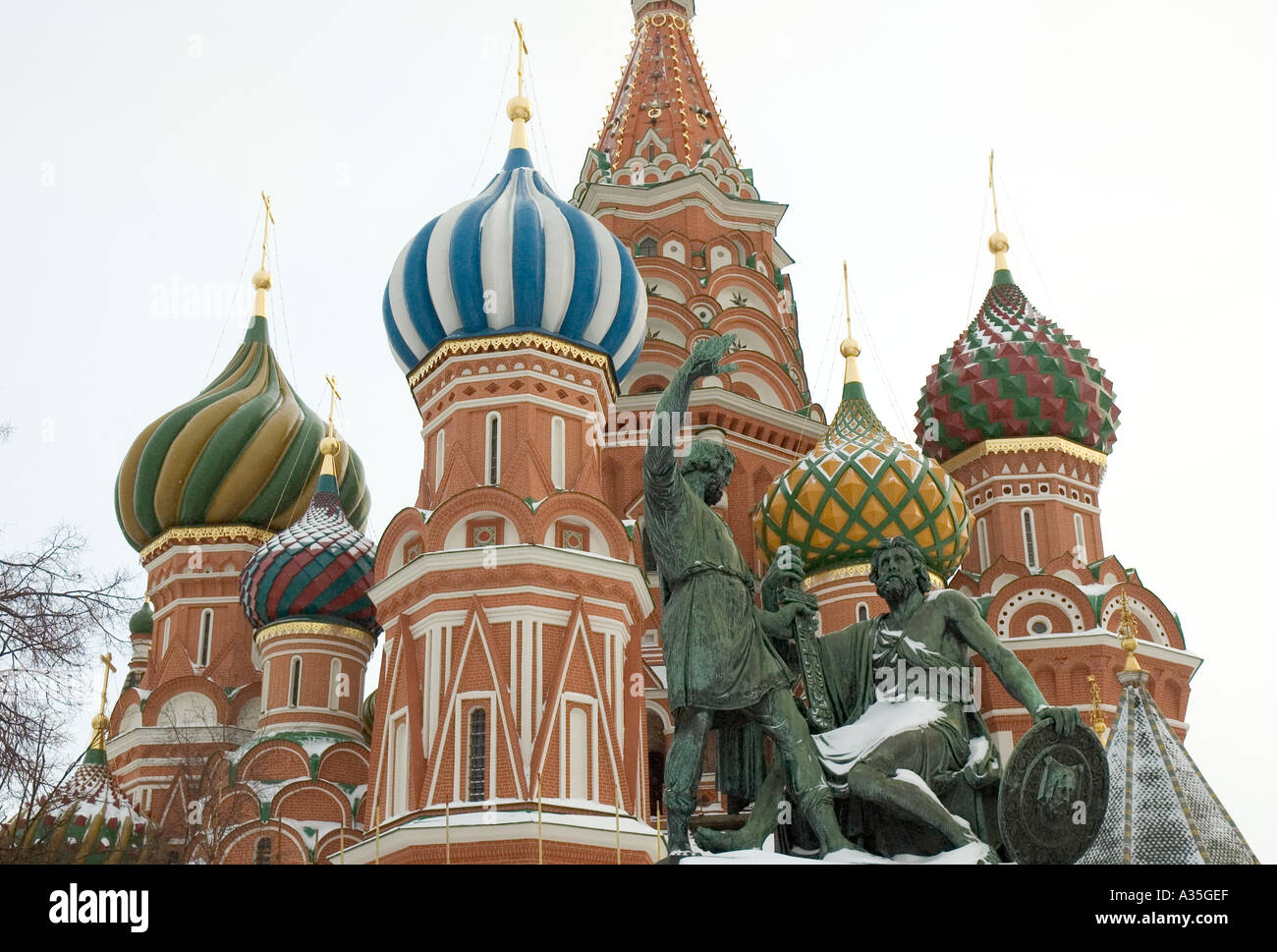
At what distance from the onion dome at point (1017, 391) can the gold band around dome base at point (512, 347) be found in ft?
23.3

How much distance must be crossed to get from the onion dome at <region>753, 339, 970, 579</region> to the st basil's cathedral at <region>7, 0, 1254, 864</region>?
43 millimetres

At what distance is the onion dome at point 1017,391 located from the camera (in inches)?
990

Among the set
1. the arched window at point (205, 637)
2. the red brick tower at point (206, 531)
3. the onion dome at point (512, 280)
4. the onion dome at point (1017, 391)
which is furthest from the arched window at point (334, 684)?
the onion dome at point (1017, 391)

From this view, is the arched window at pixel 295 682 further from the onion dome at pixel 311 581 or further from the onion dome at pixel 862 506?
the onion dome at pixel 862 506

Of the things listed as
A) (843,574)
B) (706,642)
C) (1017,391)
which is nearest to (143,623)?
(843,574)

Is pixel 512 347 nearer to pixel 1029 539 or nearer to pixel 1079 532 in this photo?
pixel 1029 539

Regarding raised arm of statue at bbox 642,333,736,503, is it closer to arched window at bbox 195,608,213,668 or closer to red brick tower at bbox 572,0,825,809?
red brick tower at bbox 572,0,825,809

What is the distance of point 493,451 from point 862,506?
16.6ft

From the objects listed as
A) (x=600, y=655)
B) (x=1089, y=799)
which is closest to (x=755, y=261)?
(x=600, y=655)

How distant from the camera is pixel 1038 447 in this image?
82.5 ft

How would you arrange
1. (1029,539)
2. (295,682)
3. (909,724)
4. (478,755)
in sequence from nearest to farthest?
1. (909,724)
2. (478,755)
3. (295,682)
4. (1029,539)

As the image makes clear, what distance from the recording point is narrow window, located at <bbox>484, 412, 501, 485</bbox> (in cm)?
2017

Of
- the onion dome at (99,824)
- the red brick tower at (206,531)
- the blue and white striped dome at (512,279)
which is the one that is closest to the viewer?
the onion dome at (99,824)

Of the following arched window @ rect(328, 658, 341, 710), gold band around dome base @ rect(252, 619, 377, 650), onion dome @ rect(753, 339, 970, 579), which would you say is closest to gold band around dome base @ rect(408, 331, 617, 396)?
onion dome @ rect(753, 339, 970, 579)
